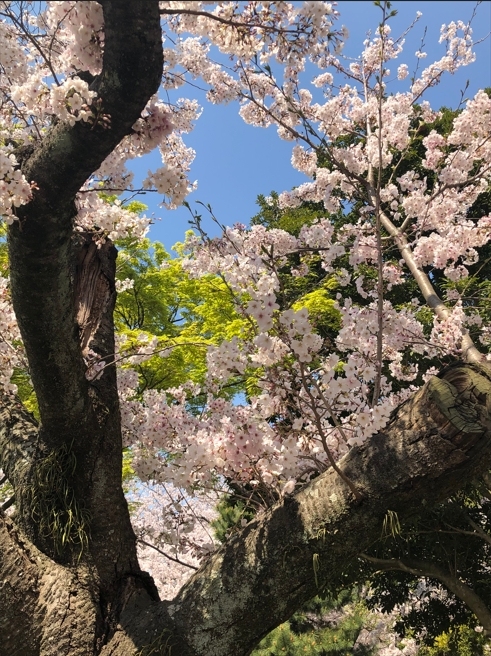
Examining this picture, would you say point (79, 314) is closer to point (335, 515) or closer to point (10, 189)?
point (10, 189)

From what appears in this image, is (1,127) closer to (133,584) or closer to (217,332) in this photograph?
(133,584)

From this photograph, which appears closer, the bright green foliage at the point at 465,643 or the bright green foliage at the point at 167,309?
the bright green foliage at the point at 465,643

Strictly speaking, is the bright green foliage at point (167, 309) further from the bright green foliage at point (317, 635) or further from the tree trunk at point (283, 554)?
the tree trunk at point (283, 554)

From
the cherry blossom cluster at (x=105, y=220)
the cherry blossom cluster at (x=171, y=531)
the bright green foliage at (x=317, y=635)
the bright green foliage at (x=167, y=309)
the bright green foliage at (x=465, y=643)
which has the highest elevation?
the bright green foliage at (x=167, y=309)

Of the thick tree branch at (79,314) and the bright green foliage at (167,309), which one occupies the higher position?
the bright green foliage at (167,309)

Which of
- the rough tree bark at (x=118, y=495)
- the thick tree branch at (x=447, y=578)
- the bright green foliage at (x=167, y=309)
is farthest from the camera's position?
the bright green foliage at (x=167, y=309)

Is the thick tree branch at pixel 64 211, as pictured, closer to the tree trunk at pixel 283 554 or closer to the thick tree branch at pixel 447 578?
the tree trunk at pixel 283 554

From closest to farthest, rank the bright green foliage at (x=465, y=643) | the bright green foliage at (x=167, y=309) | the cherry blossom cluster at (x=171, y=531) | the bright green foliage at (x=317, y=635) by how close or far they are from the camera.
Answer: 1. the cherry blossom cluster at (x=171, y=531)
2. the bright green foliage at (x=317, y=635)
3. the bright green foliage at (x=465, y=643)
4. the bright green foliage at (x=167, y=309)

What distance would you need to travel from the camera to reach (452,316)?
4.31 metres

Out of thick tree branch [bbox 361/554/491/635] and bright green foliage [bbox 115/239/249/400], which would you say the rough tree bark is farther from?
bright green foliage [bbox 115/239/249/400]

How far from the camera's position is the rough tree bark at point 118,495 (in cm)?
178

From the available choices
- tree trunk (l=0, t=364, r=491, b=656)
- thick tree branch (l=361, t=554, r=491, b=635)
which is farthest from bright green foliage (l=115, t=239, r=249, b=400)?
tree trunk (l=0, t=364, r=491, b=656)

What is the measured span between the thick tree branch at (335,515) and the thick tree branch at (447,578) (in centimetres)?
358

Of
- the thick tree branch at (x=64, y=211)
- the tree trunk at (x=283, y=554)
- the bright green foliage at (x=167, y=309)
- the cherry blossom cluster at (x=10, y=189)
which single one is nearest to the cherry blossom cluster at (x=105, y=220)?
the thick tree branch at (x=64, y=211)
